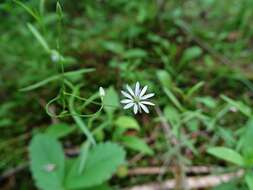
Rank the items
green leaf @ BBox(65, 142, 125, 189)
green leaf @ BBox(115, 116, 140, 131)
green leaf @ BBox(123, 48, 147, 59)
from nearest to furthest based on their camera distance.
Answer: green leaf @ BBox(65, 142, 125, 189) → green leaf @ BBox(115, 116, 140, 131) → green leaf @ BBox(123, 48, 147, 59)

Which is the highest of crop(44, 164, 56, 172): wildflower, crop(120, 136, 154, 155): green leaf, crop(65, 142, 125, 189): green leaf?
crop(120, 136, 154, 155): green leaf

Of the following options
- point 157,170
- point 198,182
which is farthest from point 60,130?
point 198,182

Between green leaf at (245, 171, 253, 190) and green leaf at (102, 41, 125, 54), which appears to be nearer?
green leaf at (245, 171, 253, 190)

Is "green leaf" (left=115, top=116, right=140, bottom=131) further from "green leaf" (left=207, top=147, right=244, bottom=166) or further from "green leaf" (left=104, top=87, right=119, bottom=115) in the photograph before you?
"green leaf" (left=207, top=147, right=244, bottom=166)

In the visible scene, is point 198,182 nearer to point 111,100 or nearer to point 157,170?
point 157,170

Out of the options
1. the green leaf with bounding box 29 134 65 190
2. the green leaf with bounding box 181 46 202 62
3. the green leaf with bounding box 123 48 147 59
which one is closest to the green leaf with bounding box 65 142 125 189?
the green leaf with bounding box 29 134 65 190

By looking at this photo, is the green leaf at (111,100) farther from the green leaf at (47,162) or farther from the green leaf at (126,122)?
the green leaf at (47,162)

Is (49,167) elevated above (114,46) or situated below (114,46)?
below
